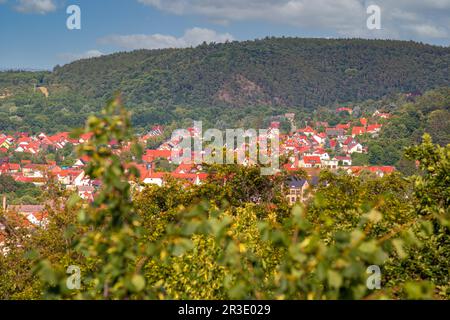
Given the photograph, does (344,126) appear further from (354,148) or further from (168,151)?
(168,151)

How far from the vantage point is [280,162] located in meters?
19.5

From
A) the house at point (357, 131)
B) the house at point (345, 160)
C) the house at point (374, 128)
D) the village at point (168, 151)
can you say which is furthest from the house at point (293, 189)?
the house at point (357, 131)

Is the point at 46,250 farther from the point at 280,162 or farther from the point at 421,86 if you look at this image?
the point at 421,86

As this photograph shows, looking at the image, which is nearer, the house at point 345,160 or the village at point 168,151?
the village at point 168,151

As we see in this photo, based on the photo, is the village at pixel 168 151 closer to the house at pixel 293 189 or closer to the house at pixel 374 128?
the house at pixel 374 128

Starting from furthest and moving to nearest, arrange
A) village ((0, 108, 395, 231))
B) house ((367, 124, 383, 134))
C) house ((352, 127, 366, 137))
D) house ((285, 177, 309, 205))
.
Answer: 1. house ((352, 127, 366, 137))
2. house ((367, 124, 383, 134))
3. village ((0, 108, 395, 231))
4. house ((285, 177, 309, 205))

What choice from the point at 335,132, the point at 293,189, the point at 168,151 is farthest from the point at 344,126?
the point at 293,189

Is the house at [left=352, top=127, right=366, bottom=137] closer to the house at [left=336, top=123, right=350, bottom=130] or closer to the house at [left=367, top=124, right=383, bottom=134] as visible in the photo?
the house at [left=367, top=124, right=383, bottom=134]

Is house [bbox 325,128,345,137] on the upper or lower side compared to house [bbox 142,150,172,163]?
upper

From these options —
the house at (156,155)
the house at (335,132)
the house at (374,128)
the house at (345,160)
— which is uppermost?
the house at (374,128)

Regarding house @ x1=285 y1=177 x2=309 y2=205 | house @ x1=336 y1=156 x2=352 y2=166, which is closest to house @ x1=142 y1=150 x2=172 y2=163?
house @ x1=336 y1=156 x2=352 y2=166

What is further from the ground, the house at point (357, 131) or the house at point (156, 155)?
the house at point (357, 131)

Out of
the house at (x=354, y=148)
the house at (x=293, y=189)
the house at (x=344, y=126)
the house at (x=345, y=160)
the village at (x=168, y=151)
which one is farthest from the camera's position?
the house at (x=344, y=126)

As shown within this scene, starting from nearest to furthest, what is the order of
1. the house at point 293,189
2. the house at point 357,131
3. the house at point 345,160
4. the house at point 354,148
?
1. the house at point 293,189
2. the house at point 345,160
3. the house at point 354,148
4. the house at point 357,131
